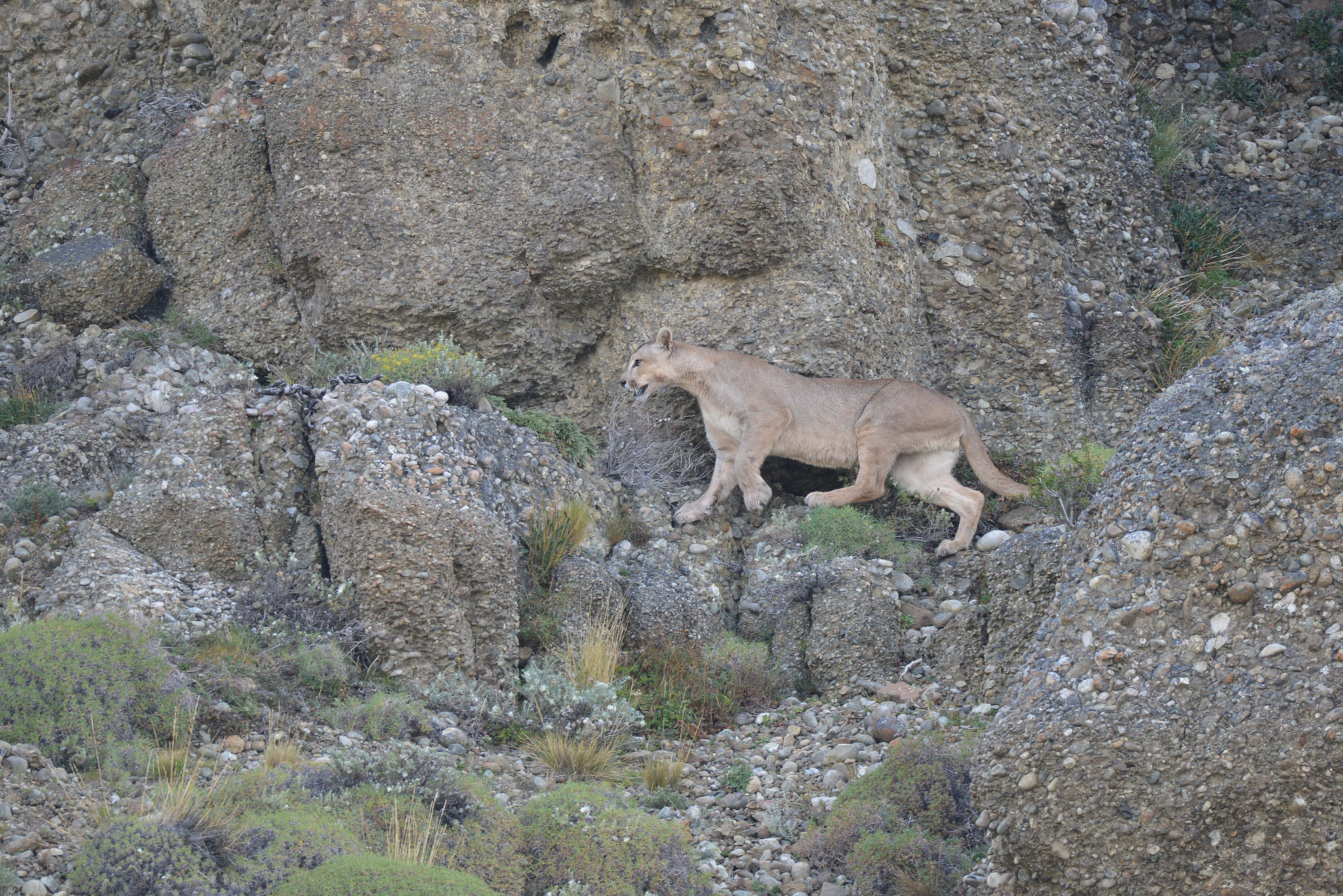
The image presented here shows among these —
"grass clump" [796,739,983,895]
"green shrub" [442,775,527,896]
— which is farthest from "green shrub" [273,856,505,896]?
"grass clump" [796,739,983,895]

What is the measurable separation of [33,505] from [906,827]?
6482mm

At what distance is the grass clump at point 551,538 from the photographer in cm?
943

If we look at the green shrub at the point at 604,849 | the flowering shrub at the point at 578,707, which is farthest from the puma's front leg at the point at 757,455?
the green shrub at the point at 604,849

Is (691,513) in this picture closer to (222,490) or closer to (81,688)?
(222,490)

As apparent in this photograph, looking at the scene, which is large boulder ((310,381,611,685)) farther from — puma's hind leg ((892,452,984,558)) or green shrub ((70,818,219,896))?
puma's hind leg ((892,452,984,558))

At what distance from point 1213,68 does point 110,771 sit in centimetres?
1421

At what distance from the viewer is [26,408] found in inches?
415

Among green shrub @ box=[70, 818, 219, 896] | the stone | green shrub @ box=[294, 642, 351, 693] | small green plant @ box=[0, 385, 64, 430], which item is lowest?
the stone

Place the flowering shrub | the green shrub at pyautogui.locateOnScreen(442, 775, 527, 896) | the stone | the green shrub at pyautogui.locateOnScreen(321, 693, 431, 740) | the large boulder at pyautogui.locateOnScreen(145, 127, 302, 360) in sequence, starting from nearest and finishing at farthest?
the green shrub at pyautogui.locateOnScreen(442, 775, 527, 896), the green shrub at pyautogui.locateOnScreen(321, 693, 431, 740), the flowering shrub, the stone, the large boulder at pyautogui.locateOnScreen(145, 127, 302, 360)

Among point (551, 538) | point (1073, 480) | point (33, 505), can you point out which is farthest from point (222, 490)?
point (1073, 480)

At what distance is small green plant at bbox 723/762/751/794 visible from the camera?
7.74 m

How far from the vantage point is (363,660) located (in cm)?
846

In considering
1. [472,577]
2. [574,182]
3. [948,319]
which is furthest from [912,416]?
A: [472,577]

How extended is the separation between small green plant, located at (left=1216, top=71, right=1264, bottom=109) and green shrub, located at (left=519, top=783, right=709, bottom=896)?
12.2m
